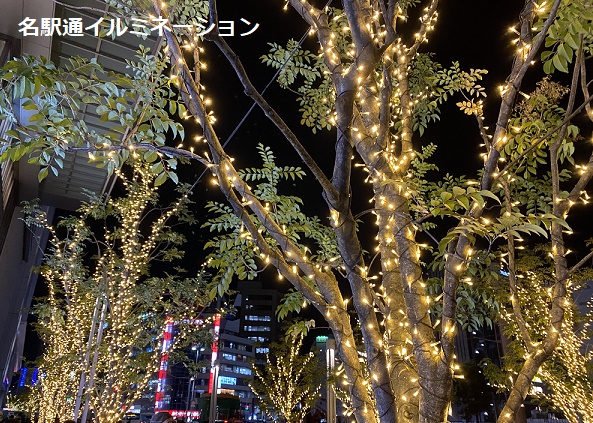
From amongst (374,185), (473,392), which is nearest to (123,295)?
(374,185)

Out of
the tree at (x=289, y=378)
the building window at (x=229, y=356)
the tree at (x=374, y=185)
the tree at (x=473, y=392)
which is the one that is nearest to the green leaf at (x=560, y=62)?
the tree at (x=374, y=185)

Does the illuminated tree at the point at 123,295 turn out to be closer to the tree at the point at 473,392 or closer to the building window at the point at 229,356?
the tree at the point at 473,392

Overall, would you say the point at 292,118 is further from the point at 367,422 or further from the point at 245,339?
the point at 245,339

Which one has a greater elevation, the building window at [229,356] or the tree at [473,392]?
the building window at [229,356]

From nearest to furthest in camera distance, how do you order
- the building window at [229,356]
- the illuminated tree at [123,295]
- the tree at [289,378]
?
1. the illuminated tree at [123,295]
2. the tree at [289,378]
3. the building window at [229,356]

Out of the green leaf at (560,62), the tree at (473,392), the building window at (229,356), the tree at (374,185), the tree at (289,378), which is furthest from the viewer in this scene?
the building window at (229,356)

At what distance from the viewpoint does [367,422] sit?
2.05m

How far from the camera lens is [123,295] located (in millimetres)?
9203

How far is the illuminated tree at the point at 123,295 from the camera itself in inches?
363

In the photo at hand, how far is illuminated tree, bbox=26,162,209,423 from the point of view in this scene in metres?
9.21

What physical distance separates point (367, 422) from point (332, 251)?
2.59m

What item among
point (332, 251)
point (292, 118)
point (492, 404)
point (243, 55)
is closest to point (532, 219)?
point (332, 251)

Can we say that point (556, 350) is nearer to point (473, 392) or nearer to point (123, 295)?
point (123, 295)

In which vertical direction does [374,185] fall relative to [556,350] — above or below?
above
